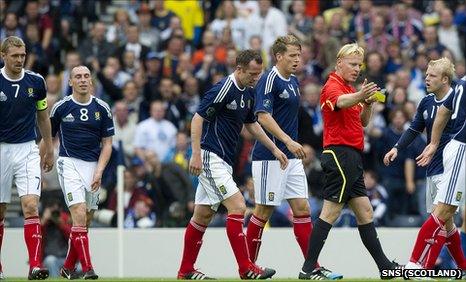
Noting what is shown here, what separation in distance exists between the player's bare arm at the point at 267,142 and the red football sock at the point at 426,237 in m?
1.76

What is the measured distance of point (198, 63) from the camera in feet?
85.7

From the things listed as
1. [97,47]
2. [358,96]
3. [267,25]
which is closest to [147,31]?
[97,47]

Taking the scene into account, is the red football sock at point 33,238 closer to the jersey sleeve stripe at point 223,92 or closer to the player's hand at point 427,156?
the jersey sleeve stripe at point 223,92

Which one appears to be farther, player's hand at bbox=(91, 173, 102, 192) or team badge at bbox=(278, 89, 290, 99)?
player's hand at bbox=(91, 173, 102, 192)

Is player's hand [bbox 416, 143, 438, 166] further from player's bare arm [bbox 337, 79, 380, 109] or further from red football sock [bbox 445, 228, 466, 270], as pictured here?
red football sock [bbox 445, 228, 466, 270]

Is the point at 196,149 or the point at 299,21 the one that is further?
the point at 299,21

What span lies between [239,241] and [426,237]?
7.03 feet

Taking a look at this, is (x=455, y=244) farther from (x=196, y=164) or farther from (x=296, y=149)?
(x=196, y=164)

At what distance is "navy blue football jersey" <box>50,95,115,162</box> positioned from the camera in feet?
53.4

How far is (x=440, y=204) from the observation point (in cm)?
1542

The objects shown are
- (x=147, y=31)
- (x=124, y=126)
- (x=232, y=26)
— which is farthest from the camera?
(x=147, y=31)

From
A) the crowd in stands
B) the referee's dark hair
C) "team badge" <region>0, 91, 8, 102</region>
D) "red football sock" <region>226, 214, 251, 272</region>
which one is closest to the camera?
"red football sock" <region>226, 214, 251, 272</region>

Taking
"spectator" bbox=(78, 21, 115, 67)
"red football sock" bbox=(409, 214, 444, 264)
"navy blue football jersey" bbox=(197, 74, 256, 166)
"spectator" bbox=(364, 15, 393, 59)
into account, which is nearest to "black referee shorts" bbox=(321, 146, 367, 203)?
"red football sock" bbox=(409, 214, 444, 264)

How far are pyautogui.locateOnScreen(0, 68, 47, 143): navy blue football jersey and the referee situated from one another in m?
3.46
